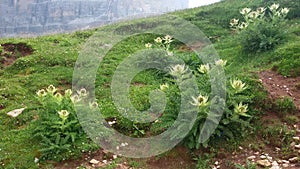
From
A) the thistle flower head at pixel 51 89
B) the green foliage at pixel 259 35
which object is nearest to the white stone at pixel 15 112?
the thistle flower head at pixel 51 89

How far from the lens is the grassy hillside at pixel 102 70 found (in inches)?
263

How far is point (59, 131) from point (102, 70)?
4.29 metres

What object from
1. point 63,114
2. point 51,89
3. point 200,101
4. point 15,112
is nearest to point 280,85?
point 200,101

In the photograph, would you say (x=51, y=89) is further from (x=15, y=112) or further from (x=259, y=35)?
(x=259, y=35)

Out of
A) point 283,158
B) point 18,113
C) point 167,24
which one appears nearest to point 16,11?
point 167,24

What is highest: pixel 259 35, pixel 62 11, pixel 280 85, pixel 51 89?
pixel 259 35

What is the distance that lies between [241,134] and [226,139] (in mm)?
296

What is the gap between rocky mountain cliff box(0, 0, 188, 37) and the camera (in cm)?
6091

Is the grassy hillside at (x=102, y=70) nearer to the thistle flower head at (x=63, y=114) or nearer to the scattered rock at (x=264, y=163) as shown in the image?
the thistle flower head at (x=63, y=114)

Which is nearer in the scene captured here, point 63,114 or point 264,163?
point 264,163

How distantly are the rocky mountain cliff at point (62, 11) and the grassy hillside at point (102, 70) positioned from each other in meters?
45.6

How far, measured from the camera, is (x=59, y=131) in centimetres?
625

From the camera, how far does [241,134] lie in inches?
242

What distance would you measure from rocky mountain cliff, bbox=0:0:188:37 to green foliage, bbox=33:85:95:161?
52770 millimetres
